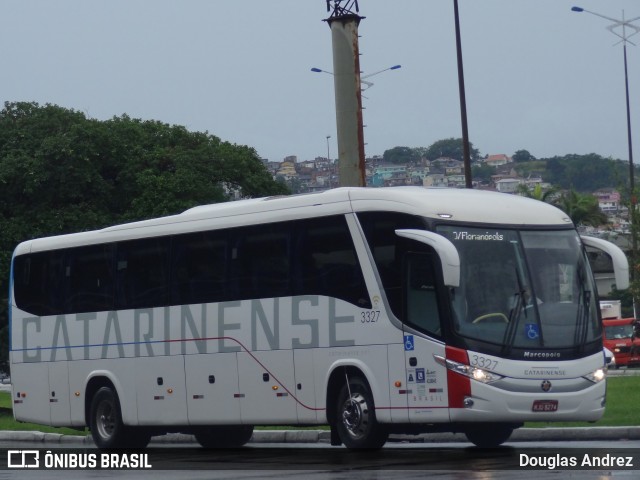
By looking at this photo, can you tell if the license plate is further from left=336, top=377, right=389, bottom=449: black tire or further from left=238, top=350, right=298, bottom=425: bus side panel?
left=238, top=350, right=298, bottom=425: bus side panel

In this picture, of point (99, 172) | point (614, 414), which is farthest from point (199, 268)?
point (99, 172)

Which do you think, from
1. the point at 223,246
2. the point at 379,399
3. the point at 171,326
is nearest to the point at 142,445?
the point at 171,326

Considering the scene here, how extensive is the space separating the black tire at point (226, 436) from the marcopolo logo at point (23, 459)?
8.57 ft

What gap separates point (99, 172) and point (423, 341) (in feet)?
98.8

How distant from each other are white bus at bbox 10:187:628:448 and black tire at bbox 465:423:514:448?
0.10 ft

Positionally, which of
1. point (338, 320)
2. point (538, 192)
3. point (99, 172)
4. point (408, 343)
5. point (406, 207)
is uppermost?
point (538, 192)

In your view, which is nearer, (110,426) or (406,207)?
(406,207)

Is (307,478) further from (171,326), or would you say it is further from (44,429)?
(44,429)

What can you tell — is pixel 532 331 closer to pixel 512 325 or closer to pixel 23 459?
pixel 512 325

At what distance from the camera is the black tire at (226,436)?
73.2ft

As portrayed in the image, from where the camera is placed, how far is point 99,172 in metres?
46.1

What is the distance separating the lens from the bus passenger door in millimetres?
17156

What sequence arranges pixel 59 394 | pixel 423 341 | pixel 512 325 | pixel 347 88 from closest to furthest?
pixel 512 325 < pixel 423 341 < pixel 59 394 < pixel 347 88

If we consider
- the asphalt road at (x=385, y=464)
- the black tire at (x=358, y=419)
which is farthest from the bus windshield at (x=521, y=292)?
the black tire at (x=358, y=419)
